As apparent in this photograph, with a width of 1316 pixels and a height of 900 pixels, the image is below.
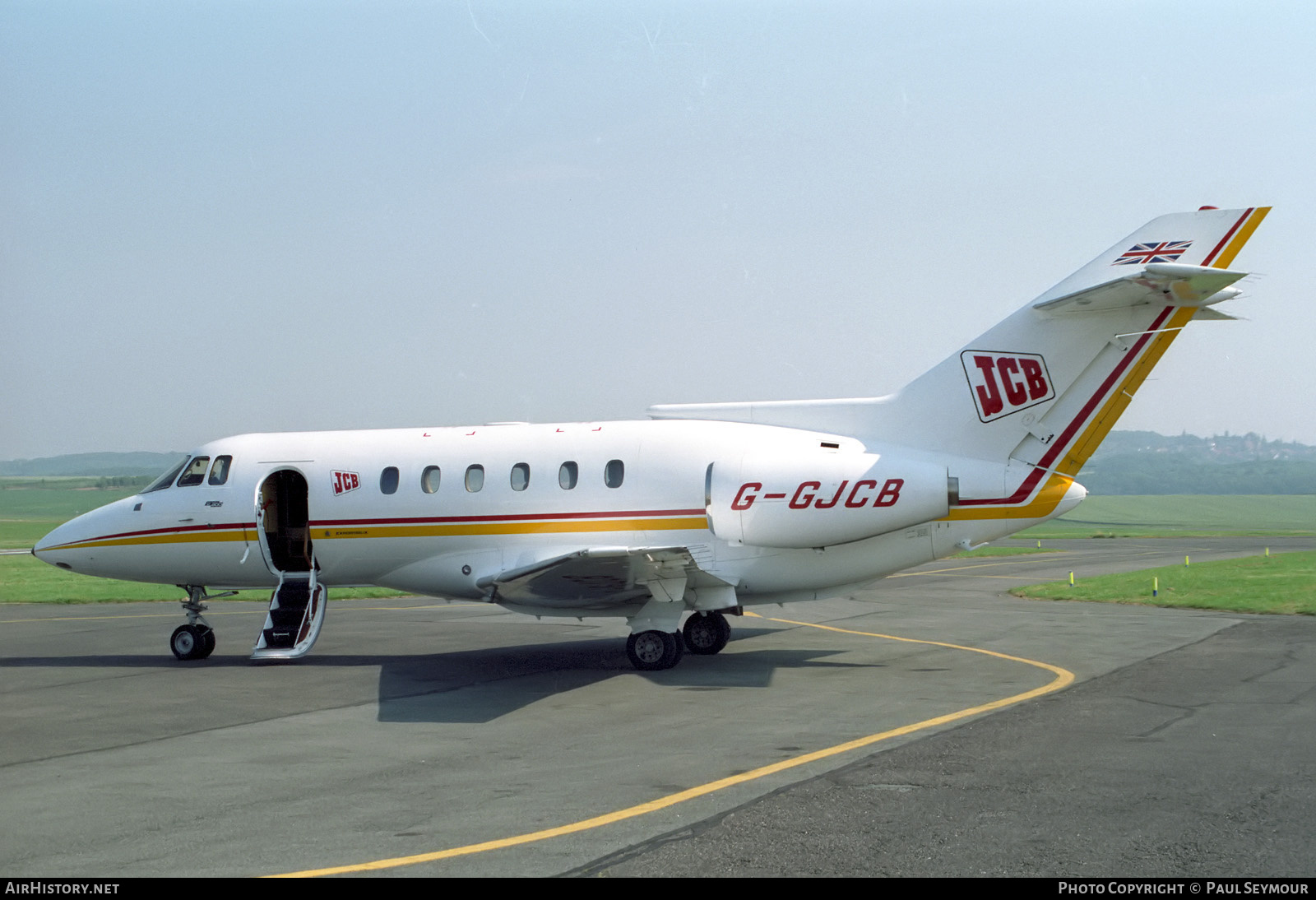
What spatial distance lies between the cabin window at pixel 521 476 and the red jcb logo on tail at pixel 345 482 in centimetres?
273

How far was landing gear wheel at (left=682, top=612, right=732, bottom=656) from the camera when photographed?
61.4ft

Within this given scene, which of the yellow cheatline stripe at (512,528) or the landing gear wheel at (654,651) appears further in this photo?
the yellow cheatline stripe at (512,528)

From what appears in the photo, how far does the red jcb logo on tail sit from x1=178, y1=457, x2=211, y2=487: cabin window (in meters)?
2.53

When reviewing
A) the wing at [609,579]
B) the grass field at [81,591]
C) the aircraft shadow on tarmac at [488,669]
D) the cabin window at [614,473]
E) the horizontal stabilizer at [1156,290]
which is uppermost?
the horizontal stabilizer at [1156,290]

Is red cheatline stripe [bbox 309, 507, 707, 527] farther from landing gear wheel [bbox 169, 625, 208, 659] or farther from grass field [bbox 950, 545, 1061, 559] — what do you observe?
grass field [bbox 950, 545, 1061, 559]

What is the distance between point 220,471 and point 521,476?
555 cm

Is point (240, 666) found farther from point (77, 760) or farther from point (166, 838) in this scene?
point (166, 838)

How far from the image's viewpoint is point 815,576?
16.8 meters

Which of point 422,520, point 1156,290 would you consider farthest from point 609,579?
point 1156,290

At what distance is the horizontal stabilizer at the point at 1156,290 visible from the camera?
1455 centimetres

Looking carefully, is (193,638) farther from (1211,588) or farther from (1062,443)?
(1211,588)

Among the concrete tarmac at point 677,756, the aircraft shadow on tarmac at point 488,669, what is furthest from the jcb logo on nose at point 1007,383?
the aircraft shadow on tarmac at point 488,669

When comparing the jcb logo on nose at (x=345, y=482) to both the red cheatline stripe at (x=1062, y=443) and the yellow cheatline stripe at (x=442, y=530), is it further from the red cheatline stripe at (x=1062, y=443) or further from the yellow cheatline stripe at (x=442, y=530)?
the red cheatline stripe at (x=1062, y=443)

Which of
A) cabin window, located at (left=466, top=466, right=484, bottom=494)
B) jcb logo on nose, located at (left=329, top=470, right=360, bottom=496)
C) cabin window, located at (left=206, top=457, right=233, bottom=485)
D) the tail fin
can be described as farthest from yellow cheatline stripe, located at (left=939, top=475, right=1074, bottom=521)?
cabin window, located at (left=206, top=457, right=233, bottom=485)
